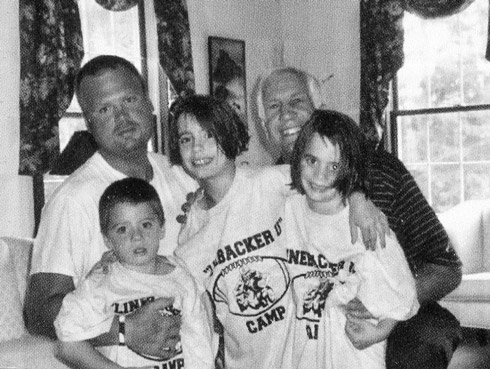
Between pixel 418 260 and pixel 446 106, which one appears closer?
pixel 418 260

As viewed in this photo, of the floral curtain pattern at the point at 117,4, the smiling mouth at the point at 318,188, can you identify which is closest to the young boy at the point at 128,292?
the smiling mouth at the point at 318,188

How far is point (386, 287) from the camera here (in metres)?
1.84

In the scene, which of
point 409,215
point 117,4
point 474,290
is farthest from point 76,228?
point 474,290

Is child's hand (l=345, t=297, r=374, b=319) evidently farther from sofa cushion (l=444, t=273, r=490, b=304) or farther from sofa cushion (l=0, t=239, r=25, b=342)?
sofa cushion (l=444, t=273, r=490, b=304)

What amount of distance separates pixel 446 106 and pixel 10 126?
3.70 meters

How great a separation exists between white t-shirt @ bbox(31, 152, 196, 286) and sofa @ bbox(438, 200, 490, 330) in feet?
10.3

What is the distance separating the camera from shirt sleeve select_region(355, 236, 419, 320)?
1838 millimetres

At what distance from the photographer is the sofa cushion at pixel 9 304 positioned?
322 centimetres

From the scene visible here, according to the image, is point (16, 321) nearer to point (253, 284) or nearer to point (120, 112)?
point (120, 112)

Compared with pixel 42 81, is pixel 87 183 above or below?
below

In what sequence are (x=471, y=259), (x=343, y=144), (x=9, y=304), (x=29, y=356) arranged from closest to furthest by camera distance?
(x=343, y=144)
(x=29, y=356)
(x=9, y=304)
(x=471, y=259)

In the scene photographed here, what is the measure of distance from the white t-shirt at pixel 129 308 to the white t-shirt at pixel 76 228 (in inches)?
6.1

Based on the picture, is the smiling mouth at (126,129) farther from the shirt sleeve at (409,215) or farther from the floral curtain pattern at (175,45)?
the floral curtain pattern at (175,45)

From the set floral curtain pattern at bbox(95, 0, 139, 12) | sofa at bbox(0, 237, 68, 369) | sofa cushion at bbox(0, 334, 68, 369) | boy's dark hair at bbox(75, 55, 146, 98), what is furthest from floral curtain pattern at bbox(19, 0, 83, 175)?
boy's dark hair at bbox(75, 55, 146, 98)
